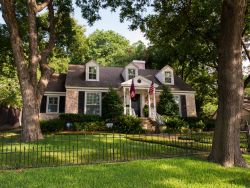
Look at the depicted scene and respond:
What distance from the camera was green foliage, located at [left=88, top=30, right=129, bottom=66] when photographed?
52188mm

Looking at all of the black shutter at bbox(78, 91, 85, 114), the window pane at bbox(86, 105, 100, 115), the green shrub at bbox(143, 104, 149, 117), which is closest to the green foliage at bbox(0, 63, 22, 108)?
the black shutter at bbox(78, 91, 85, 114)

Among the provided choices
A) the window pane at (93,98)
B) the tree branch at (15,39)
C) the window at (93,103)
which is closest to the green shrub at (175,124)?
the window at (93,103)

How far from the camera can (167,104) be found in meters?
26.7

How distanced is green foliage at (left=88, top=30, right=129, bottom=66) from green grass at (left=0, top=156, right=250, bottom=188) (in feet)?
136

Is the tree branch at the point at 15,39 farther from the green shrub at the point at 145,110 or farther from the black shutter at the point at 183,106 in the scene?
the black shutter at the point at 183,106

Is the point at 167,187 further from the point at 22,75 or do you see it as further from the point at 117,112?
the point at 117,112

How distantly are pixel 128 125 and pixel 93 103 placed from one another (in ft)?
16.9

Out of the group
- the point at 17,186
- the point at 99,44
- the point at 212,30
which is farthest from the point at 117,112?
the point at 99,44

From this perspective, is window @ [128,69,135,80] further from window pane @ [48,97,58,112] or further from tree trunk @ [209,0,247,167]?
tree trunk @ [209,0,247,167]

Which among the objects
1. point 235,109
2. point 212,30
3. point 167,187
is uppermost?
point 212,30

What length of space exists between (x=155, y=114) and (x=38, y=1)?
13500 mm

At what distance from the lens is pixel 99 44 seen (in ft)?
185

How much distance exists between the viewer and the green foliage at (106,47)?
52.2 meters

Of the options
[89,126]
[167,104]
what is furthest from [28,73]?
[167,104]
